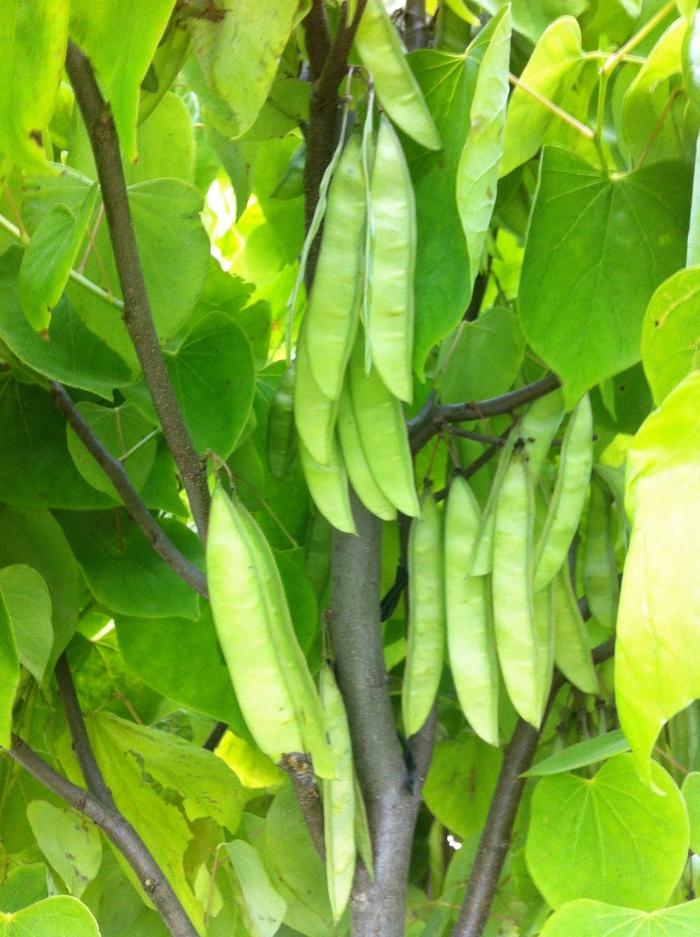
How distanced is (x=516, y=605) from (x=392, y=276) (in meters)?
0.16

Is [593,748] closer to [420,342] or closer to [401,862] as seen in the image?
[401,862]

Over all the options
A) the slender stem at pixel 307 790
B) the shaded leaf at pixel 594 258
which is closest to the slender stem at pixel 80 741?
the slender stem at pixel 307 790

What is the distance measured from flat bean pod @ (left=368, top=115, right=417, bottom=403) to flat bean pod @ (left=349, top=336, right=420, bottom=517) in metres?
0.03

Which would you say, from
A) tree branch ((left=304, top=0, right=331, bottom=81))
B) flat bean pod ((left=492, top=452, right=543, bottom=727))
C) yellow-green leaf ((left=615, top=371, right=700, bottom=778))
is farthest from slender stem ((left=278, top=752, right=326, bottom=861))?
tree branch ((left=304, top=0, right=331, bottom=81))

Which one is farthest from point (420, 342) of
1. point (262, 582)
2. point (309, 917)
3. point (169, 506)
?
point (309, 917)

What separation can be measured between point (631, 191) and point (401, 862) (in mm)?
364

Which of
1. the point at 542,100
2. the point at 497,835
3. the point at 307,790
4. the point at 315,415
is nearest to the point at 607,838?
the point at 497,835

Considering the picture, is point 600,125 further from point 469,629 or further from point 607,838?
point 607,838

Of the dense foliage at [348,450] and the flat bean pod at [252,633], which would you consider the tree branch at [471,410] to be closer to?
the dense foliage at [348,450]

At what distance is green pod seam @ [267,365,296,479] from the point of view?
1.83 feet

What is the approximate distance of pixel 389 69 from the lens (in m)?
0.48

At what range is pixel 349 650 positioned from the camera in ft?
1.79

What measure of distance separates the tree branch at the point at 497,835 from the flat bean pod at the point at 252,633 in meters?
0.17

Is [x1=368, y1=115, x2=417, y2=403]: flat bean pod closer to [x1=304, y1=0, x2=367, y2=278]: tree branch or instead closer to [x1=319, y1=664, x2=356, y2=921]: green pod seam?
[x1=304, y1=0, x2=367, y2=278]: tree branch
